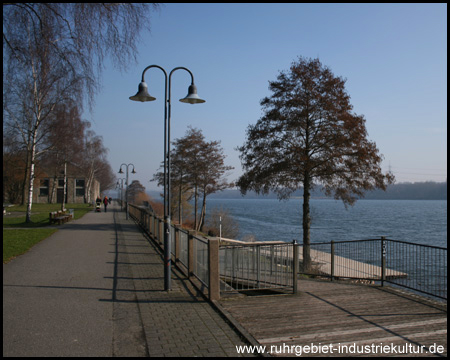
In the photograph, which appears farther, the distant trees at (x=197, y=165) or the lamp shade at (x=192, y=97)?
the distant trees at (x=197, y=165)

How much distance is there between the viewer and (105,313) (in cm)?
619

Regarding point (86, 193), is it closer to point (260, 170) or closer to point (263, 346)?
point (260, 170)

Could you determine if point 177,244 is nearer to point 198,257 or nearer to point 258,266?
point 198,257

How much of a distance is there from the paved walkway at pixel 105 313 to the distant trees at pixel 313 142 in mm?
11126

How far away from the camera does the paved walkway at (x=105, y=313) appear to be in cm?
478

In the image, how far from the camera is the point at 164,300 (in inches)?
279

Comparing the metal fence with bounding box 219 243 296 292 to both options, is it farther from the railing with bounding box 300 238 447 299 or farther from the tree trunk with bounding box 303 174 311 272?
the tree trunk with bounding box 303 174 311 272

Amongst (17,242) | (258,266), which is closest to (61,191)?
(17,242)

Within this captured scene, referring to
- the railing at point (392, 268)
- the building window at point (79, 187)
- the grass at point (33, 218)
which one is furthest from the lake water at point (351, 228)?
the building window at point (79, 187)

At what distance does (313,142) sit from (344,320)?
48.9 feet

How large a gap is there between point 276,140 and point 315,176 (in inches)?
109

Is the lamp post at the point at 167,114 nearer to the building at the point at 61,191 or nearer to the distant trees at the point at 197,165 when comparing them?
the distant trees at the point at 197,165

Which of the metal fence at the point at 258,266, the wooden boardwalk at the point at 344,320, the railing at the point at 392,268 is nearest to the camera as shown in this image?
the wooden boardwalk at the point at 344,320

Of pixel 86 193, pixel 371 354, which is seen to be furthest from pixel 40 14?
pixel 86 193
